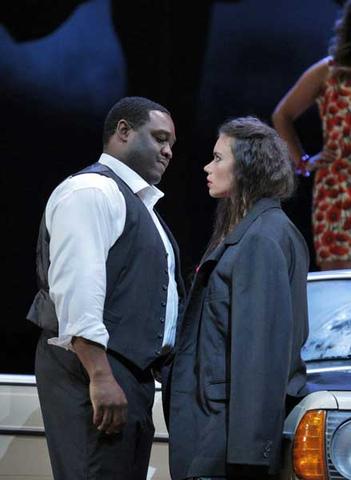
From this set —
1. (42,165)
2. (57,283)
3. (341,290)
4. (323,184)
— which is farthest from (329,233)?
(57,283)

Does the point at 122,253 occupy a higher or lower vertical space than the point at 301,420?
higher

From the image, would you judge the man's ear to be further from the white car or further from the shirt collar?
the white car

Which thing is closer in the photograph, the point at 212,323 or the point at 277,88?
the point at 212,323

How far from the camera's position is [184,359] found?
2.90 metres

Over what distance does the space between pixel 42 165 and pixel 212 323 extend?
3.12 metres

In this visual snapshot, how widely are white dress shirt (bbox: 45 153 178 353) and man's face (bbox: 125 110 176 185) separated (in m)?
0.22

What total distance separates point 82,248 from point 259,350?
2.04 feet

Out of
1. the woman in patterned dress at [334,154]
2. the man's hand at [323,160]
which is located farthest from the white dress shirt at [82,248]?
the man's hand at [323,160]

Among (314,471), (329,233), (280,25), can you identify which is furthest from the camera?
(280,25)

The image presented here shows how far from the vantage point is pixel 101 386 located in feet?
9.01

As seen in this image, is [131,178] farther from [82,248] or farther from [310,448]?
[310,448]

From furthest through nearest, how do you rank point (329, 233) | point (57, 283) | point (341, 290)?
point (329, 233) → point (341, 290) → point (57, 283)

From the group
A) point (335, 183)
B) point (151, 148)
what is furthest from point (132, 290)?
point (335, 183)

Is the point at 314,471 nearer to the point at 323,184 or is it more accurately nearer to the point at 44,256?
the point at 44,256
